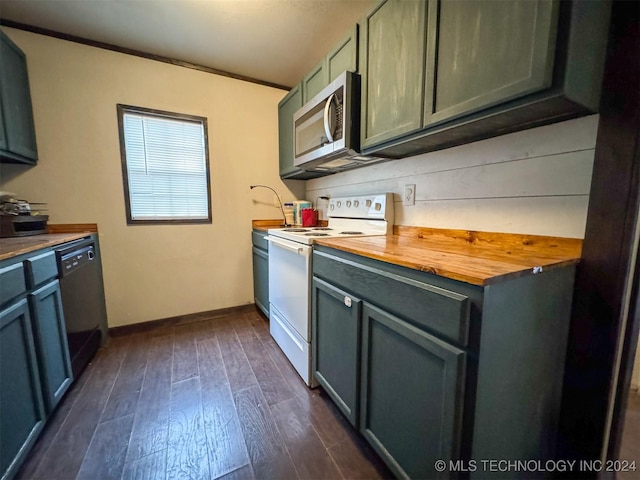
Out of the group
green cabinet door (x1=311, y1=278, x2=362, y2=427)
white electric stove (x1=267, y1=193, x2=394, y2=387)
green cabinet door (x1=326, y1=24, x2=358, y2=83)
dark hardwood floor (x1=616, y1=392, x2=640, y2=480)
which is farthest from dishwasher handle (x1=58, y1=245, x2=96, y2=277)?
dark hardwood floor (x1=616, y1=392, x2=640, y2=480)

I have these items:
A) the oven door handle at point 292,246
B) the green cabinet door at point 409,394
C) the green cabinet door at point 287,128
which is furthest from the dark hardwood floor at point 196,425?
the green cabinet door at point 287,128

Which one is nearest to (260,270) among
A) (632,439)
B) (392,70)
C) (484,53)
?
(392,70)

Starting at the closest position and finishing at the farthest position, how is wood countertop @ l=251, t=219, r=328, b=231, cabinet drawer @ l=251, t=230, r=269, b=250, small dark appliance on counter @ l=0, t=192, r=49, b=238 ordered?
small dark appliance on counter @ l=0, t=192, r=49, b=238 → cabinet drawer @ l=251, t=230, r=269, b=250 → wood countertop @ l=251, t=219, r=328, b=231

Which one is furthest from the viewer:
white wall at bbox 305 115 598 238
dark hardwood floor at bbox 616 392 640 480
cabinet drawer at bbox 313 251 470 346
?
dark hardwood floor at bbox 616 392 640 480

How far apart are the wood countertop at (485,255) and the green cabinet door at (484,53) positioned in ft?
1.66

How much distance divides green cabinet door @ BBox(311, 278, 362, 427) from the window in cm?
158

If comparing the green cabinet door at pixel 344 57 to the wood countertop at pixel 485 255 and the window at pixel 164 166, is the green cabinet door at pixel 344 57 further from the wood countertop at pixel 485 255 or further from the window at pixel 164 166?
the window at pixel 164 166

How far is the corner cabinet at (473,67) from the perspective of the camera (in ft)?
2.34

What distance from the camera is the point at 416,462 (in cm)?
85

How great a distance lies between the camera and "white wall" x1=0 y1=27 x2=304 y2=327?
1.85 m

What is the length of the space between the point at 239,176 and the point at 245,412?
1.92 metres

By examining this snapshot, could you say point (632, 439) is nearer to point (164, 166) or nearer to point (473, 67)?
point (473, 67)

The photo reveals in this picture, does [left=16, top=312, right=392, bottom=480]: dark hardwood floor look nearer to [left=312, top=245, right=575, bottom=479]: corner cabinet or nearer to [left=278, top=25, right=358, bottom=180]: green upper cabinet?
[left=312, top=245, right=575, bottom=479]: corner cabinet

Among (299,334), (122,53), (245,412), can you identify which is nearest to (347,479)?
(245,412)
